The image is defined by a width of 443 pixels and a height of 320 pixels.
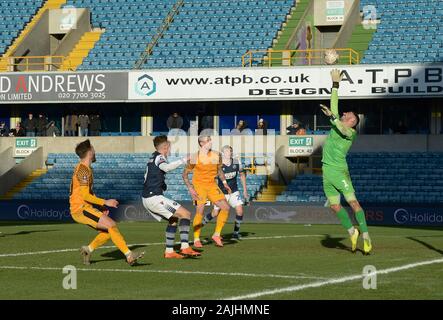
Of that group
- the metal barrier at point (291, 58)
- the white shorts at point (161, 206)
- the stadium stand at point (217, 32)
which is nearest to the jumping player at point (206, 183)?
the white shorts at point (161, 206)

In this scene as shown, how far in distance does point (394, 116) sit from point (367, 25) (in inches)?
202

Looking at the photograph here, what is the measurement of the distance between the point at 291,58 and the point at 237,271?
2719cm

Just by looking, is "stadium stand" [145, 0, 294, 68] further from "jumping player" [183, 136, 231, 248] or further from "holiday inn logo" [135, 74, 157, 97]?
"jumping player" [183, 136, 231, 248]

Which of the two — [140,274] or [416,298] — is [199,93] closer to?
[140,274]

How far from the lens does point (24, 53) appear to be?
46.3 meters

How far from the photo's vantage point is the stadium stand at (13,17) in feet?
154

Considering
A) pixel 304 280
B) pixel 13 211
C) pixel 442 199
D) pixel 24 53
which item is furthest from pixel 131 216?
pixel 304 280

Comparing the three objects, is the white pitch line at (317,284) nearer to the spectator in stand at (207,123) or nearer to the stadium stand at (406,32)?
the stadium stand at (406,32)

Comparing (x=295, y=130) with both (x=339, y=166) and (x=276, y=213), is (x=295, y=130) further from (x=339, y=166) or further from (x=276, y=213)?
(x=339, y=166)

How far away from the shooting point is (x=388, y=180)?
123 feet

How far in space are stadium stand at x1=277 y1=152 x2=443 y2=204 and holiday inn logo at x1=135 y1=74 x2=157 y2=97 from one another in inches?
295

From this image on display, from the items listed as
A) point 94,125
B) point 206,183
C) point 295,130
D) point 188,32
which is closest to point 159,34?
point 188,32

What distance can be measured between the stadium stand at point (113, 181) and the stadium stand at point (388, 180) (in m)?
1.91

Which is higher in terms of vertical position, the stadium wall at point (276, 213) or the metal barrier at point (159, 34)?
the metal barrier at point (159, 34)
